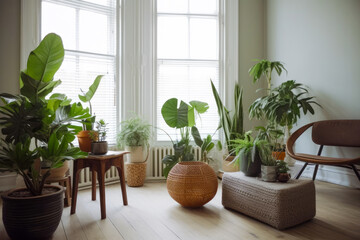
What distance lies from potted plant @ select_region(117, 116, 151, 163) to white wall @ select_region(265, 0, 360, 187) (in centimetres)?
226

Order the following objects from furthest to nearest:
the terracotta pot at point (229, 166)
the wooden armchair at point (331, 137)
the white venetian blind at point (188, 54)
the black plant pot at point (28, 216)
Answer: the white venetian blind at point (188, 54), the terracotta pot at point (229, 166), the wooden armchair at point (331, 137), the black plant pot at point (28, 216)

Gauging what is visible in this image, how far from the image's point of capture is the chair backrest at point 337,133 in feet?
10.4

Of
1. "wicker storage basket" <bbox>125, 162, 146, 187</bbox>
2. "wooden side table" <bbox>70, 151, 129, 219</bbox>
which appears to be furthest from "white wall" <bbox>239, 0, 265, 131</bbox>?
"wooden side table" <bbox>70, 151, 129, 219</bbox>

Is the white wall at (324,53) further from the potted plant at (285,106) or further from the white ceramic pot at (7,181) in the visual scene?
the white ceramic pot at (7,181)

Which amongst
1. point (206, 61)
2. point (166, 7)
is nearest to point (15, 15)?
point (166, 7)

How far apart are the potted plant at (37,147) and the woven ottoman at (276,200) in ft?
A: 4.79

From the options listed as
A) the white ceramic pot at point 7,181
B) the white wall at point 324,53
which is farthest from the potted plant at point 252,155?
the white ceramic pot at point 7,181

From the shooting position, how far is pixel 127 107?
13.3ft

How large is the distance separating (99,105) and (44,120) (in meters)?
1.67

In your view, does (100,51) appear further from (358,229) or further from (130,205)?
(358,229)

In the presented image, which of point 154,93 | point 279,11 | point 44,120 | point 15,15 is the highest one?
point 279,11

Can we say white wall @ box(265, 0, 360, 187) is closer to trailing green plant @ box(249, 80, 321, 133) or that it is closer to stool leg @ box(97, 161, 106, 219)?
trailing green plant @ box(249, 80, 321, 133)

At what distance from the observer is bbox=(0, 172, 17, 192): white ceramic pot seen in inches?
126

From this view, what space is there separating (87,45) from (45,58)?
1718 mm
